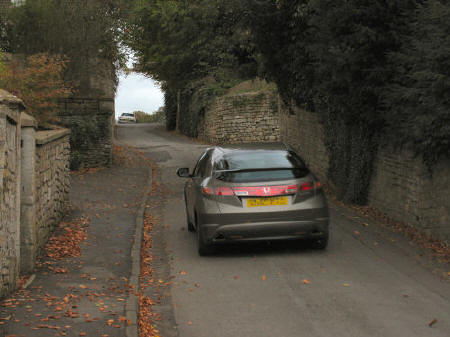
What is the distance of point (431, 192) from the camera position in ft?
37.3

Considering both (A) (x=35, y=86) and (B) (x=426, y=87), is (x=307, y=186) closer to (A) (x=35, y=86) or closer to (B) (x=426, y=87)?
(B) (x=426, y=87)

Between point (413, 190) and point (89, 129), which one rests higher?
point (89, 129)

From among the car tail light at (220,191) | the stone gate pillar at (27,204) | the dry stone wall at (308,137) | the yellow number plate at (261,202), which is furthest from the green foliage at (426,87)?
the stone gate pillar at (27,204)

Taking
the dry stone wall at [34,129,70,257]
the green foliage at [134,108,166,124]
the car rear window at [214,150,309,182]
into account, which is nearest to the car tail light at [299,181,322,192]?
the car rear window at [214,150,309,182]

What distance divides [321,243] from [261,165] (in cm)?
156

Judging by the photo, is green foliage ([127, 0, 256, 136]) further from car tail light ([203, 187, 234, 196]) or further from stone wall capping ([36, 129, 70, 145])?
car tail light ([203, 187, 234, 196])

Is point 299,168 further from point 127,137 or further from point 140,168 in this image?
point 127,137

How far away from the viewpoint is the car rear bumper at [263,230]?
9.42 meters

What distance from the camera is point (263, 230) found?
9438mm

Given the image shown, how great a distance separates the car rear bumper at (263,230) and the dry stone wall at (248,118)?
81.3 ft

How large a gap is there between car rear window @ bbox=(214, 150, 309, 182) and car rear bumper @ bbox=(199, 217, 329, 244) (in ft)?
2.32

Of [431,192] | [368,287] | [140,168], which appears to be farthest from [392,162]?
[140,168]

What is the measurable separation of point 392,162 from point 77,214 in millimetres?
6887

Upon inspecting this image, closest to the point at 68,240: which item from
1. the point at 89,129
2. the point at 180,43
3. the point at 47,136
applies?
the point at 47,136
